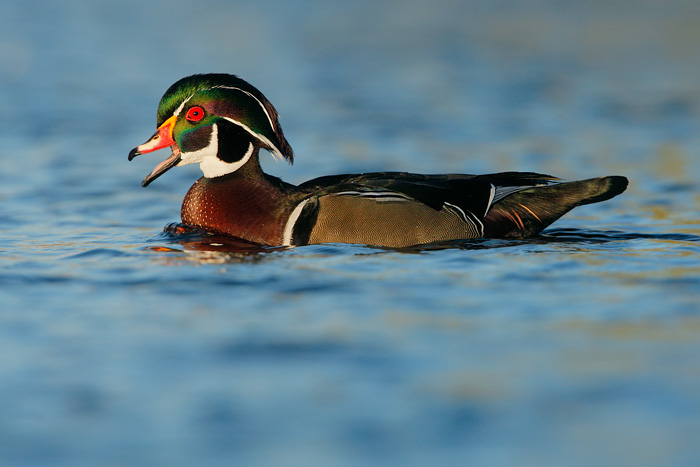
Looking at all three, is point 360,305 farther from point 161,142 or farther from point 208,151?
point 161,142

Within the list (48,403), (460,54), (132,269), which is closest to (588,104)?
(460,54)

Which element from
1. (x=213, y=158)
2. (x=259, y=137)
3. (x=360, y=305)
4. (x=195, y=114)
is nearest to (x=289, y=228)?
(x=259, y=137)

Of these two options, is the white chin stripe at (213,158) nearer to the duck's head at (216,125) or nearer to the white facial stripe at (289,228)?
the duck's head at (216,125)

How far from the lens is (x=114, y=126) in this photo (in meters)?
13.1

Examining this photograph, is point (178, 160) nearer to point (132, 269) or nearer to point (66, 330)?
point (132, 269)

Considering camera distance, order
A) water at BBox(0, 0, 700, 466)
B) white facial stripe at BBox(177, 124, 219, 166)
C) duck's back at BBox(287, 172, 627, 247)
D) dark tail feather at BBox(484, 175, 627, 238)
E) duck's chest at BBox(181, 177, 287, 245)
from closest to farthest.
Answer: water at BBox(0, 0, 700, 466)
duck's back at BBox(287, 172, 627, 247)
duck's chest at BBox(181, 177, 287, 245)
dark tail feather at BBox(484, 175, 627, 238)
white facial stripe at BBox(177, 124, 219, 166)

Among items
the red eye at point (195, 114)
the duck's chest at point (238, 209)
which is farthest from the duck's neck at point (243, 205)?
the red eye at point (195, 114)

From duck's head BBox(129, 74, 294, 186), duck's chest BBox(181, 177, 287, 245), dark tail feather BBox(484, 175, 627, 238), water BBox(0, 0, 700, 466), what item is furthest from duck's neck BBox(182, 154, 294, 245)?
dark tail feather BBox(484, 175, 627, 238)

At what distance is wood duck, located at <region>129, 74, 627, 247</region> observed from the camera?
7828 mm

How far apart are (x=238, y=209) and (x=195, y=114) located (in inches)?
32.9

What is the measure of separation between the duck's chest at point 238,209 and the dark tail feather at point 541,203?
166 centimetres

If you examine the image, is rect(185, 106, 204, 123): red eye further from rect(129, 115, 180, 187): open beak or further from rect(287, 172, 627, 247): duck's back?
rect(287, 172, 627, 247): duck's back

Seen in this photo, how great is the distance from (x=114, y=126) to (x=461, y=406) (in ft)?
30.7

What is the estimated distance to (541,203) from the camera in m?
8.37
